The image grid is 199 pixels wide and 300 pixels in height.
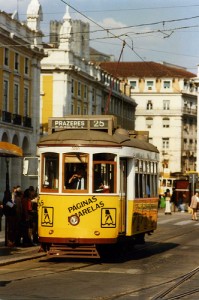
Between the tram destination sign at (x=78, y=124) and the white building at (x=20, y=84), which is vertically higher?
the white building at (x=20, y=84)

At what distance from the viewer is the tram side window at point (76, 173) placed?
20141mm

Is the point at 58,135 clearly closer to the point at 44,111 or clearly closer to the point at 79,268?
the point at 79,268

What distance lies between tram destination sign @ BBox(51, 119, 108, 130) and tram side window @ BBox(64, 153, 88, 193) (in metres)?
1.02

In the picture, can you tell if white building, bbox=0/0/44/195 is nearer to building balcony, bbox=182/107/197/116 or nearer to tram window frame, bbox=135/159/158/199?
tram window frame, bbox=135/159/158/199

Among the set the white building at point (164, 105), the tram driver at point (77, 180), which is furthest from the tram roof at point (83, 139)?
the white building at point (164, 105)

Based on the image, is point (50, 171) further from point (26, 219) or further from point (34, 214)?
point (34, 214)

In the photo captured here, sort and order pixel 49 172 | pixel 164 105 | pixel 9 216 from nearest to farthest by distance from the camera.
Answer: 1. pixel 49 172
2. pixel 9 216
3. pixel 164 105

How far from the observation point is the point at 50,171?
20.5 meters

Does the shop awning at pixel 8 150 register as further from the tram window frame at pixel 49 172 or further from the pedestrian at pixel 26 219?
the tram window frame at pixel 49 172

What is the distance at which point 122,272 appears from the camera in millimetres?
19031

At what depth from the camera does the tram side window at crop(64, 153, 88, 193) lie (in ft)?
66.1

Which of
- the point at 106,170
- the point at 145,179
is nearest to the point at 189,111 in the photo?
the point at 145,179

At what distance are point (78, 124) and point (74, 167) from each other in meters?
1.25

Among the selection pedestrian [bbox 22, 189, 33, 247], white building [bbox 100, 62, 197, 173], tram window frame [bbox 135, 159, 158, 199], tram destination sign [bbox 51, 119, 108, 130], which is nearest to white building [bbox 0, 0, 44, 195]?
pedestrian [bbox 22, 189, 33, 247]
